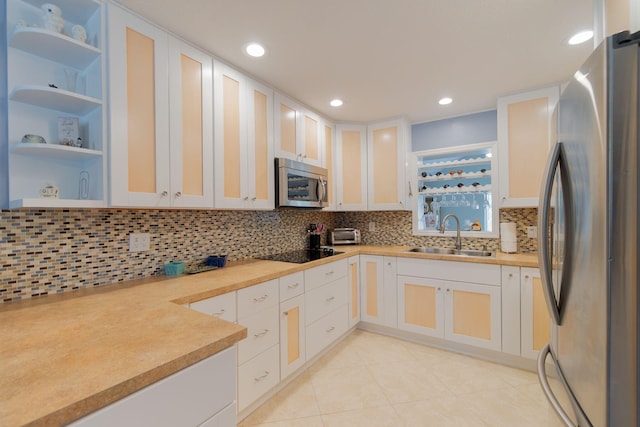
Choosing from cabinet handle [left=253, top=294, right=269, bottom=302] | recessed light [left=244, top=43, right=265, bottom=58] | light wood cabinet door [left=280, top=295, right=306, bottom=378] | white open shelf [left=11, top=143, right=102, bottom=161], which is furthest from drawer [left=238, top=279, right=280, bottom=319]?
recessed light [left=244, top=43, right=265, bottom=58]

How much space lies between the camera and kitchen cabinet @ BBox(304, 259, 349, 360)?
7.30ft

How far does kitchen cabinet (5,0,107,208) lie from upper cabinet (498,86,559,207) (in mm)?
3060

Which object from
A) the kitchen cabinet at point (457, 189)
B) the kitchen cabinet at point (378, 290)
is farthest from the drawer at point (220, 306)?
the kitchen cabinet at point (457, 189)

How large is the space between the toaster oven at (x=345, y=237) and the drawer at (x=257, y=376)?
1.71m

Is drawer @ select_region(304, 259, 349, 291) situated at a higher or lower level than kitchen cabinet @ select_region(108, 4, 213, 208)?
lower

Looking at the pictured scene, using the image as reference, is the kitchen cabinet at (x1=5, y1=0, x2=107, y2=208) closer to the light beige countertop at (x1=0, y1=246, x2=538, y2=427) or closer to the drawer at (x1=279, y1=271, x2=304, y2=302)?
the light beige countertop at (x1=0, y1=246, x2=538, y2=427)

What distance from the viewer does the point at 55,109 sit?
1.37 metres

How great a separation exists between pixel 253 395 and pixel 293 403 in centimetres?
33

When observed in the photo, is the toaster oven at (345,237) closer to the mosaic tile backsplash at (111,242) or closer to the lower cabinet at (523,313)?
the mosaic tile backsplash at (111,242)

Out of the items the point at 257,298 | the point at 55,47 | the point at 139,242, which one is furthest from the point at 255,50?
the point at 257,298

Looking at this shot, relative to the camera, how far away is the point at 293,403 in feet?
6.14

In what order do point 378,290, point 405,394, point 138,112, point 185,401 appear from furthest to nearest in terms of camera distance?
point 378,290
point 405,394
point 138,112
point 185,401

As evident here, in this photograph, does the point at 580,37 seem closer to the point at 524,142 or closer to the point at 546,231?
the point at 524,142

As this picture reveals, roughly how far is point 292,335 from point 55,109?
195 centimetres
